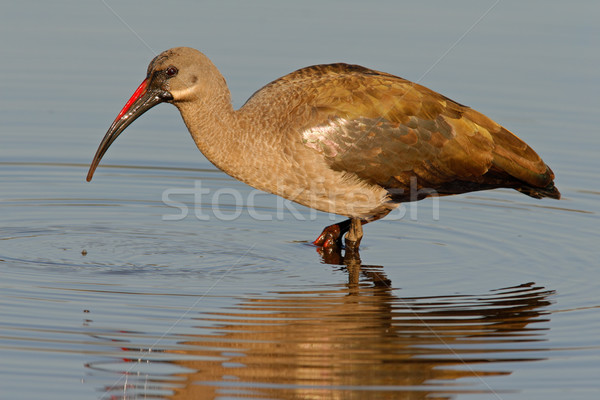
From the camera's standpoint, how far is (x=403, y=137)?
1006 centimetres

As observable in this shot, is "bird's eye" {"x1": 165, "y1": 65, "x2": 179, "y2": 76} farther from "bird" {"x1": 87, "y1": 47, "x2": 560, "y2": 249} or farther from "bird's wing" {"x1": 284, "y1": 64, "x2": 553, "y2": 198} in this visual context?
"bird's wing" {"x1": 284, "y1": 64, "x2": 553, "y2": 198}

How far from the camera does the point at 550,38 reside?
674 inches

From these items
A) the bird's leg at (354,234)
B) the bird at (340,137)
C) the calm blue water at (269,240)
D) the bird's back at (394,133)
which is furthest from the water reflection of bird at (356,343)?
the bird's leg at (354,234)

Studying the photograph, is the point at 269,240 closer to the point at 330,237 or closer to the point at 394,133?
the point at 330,237

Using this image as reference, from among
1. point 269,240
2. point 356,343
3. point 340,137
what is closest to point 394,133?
point 340,137

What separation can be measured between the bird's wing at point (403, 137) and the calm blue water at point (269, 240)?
0.75 metres

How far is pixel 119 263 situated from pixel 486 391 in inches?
148

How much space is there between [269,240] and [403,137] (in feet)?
5.57

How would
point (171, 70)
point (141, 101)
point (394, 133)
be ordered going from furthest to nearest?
point (394, 133)
point (141, 101)
point (171, 70)

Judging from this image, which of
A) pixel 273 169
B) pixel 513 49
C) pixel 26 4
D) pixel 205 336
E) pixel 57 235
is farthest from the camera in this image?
pixel 26 4

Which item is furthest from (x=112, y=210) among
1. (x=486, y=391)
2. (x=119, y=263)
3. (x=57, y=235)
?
(x=486, y=391)

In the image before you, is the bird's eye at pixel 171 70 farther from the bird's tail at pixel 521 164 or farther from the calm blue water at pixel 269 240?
Answer: the bird's tail at pixel 521 164

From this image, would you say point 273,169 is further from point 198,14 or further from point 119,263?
point 198,14

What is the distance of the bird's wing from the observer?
988cm
